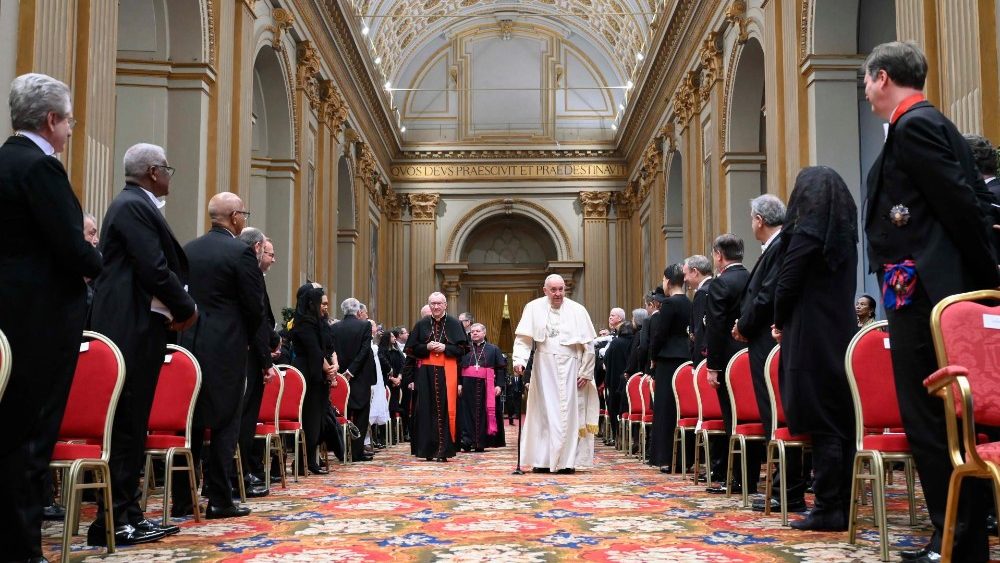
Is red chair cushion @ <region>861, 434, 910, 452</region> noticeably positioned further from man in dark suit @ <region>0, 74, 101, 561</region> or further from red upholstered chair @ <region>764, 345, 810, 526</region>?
man in dark suit @ <region>0, 74, 101, 561</region>

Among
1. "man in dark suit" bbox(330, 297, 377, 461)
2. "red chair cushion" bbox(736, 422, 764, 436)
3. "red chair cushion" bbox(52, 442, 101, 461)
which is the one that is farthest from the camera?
"man in dark suit" bbox(330, 297, 377, 461)

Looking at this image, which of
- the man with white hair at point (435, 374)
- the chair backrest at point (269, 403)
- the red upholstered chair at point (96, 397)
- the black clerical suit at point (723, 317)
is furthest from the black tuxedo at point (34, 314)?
the man with white hair at point (435, 374)

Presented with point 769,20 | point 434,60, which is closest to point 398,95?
point 434,60

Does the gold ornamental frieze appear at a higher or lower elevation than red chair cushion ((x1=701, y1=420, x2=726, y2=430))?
higher

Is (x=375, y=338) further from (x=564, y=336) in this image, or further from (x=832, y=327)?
(x=832, y=327)

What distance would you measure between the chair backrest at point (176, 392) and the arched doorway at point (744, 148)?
10810 mm

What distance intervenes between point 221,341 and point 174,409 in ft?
1.49

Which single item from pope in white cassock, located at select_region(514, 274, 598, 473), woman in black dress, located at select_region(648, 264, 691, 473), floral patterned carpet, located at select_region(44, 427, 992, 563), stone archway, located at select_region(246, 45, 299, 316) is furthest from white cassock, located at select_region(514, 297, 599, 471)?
stone archway, located at select_region(246, 45, 299, 316)

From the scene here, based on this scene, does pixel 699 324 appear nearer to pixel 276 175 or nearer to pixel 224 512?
pixel 224 512

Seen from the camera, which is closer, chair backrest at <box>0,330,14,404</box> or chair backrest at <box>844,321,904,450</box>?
chair backrest at <box>0,330,14,404</box>

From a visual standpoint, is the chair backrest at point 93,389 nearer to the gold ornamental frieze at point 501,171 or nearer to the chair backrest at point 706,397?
the chair backrest at point 706,397

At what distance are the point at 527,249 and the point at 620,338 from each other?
633 inches

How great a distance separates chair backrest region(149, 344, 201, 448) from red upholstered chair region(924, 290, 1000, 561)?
10.7 feet

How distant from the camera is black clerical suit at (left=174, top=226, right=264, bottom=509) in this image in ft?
16.3
